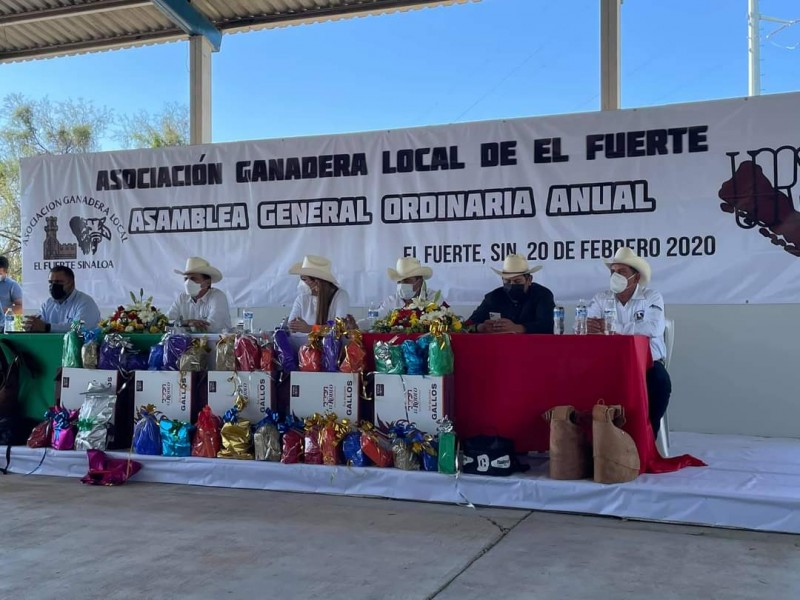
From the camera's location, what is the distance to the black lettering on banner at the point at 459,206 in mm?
5746

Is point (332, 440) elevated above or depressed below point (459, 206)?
below

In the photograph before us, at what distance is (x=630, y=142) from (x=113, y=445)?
4116 mm

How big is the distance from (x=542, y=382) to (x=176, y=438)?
219 centimetres

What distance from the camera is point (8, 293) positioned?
296 inches

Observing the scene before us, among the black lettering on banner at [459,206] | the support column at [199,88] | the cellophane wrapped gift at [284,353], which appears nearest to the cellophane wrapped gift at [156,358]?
the cellophane wrapped gift at [284,353]

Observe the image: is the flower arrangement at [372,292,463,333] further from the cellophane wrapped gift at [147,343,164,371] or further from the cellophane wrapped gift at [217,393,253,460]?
the cellophane wrapped gift at [147,343,164,371]

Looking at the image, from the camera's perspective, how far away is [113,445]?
4727 mm

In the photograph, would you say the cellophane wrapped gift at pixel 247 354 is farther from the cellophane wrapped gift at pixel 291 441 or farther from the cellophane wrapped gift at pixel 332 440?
the cellophane wrapped gift at pixel 332 440

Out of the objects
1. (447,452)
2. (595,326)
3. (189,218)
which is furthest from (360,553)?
(189,218)

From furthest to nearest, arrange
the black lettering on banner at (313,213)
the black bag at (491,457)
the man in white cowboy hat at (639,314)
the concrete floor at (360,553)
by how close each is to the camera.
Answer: the black lettering on banner at (313,213) < the man in white cowboy hat at (639,314) < the black bag at (491,457) < the concrete floor at (360,553)

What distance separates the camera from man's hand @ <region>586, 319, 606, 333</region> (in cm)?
425

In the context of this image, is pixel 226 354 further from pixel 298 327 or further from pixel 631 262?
pixel 631 262

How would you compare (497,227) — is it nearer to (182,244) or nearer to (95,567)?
(182,244)

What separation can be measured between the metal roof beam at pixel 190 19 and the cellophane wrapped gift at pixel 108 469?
4.10 meters
